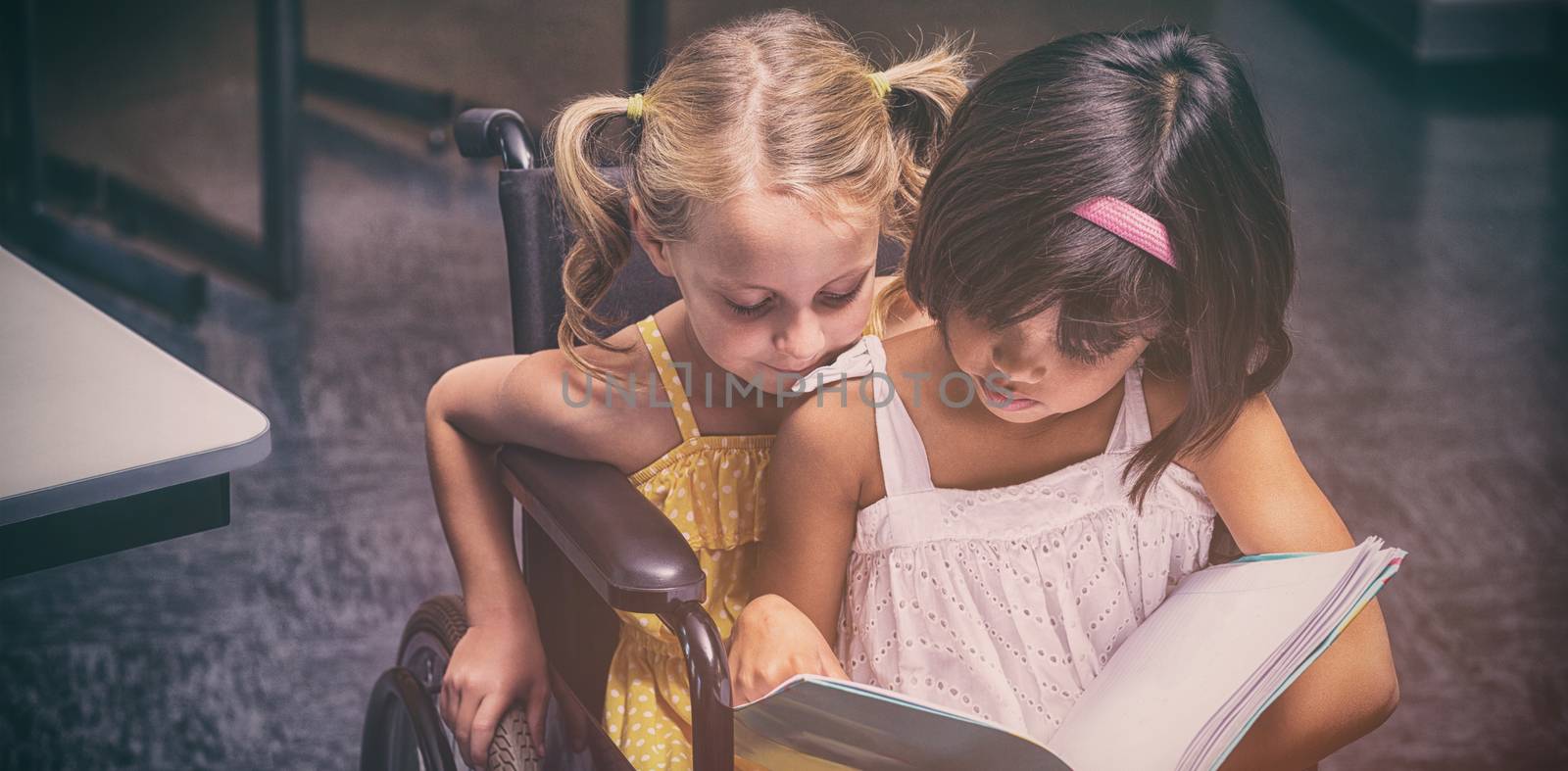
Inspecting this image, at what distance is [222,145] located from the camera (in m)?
3.21

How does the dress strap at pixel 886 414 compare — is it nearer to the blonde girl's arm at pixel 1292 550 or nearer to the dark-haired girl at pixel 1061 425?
the dark-haired girl at pixel 1061 425

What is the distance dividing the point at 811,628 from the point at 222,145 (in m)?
2.72

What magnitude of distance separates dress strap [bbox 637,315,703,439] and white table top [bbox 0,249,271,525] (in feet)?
0.74

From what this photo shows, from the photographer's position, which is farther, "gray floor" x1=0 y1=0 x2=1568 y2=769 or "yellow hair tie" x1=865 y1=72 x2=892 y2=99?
"gray floor" x1=0 y1=0 x2=1568 y2=769

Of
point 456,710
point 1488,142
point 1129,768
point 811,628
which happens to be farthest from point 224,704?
point 1488,142

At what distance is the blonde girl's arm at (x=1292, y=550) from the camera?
0.82 m

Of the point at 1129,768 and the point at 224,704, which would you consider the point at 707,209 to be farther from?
the point at 224,704

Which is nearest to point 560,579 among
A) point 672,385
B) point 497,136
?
point 672,385

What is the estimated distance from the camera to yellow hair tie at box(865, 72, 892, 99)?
837 millimetres

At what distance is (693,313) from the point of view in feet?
2.79

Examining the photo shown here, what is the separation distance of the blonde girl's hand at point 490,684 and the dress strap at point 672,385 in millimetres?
169

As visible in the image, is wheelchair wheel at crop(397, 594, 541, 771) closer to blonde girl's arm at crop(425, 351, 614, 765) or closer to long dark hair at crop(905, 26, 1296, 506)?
blonde girl's arm at crop(425, 351, 614, 765)

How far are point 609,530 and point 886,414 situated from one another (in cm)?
16

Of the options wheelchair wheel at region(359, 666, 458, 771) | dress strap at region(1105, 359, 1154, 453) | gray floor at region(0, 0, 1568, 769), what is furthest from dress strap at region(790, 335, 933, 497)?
wheelchair wheel at region(359, 666, 458, 771)
